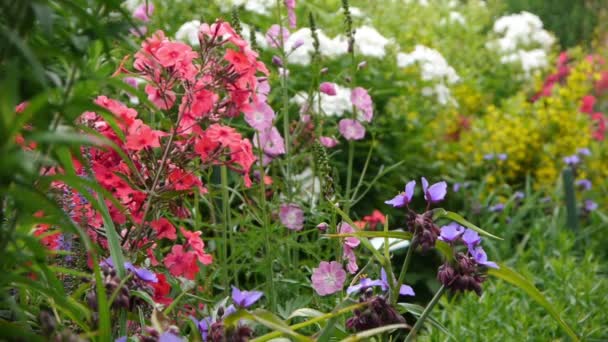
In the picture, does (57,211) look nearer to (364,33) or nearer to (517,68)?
(364,33)

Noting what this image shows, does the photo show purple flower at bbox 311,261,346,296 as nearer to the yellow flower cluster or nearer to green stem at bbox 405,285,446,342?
green stem at bbox 405,285,446,342

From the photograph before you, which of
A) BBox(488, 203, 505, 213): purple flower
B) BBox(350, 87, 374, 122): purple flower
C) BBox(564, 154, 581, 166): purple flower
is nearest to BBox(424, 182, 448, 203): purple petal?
BBox(350, 87, 374, 122): purple flower

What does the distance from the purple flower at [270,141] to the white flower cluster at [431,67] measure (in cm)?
Result: 212

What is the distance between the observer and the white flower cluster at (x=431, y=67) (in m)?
4.27

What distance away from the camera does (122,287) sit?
4.20 feet

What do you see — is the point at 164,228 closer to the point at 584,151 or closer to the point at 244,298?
the point at 244,298

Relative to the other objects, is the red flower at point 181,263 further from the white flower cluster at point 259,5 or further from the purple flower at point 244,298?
the white flower cluster at point 259,5

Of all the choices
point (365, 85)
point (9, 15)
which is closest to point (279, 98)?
point (365, 85)

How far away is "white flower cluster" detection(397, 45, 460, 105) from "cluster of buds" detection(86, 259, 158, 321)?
9.91ft

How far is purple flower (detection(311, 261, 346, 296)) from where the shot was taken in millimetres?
1725

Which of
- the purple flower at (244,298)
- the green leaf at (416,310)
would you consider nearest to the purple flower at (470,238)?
the green leaf at (416,310)

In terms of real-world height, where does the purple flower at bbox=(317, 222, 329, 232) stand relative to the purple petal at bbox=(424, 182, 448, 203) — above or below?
below

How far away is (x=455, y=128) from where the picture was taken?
5078mm

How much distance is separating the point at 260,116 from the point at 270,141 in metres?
0.22
